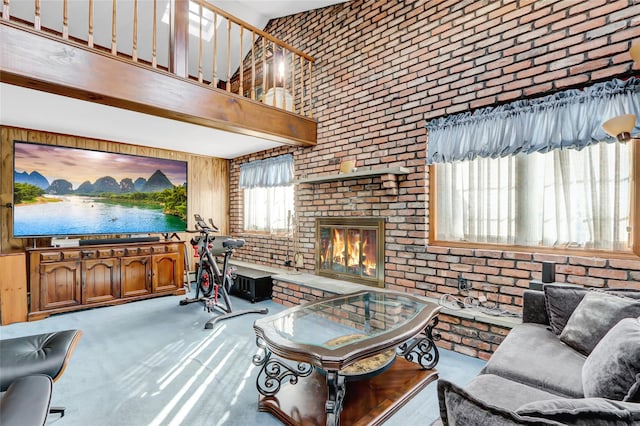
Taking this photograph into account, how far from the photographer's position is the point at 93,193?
4348 mm

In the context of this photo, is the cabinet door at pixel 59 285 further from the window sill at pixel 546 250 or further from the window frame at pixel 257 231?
the window sill at pixel 546 250

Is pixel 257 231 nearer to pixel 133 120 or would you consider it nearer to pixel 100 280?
pixel 100 280

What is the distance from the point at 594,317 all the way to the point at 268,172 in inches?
165

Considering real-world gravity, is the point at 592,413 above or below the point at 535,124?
below

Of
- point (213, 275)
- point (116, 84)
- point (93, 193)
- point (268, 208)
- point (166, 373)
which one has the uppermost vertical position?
point (116, 84)

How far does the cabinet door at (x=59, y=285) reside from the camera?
12.0 feet

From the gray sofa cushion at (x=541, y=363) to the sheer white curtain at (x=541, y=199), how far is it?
94 centimetres

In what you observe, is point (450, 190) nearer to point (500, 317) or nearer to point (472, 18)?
point (500, 317)

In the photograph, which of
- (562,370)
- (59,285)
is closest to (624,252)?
(562,370)

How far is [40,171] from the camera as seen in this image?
3955 mm

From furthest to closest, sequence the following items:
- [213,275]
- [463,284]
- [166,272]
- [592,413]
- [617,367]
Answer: [166,272] → [213,275] → [463,284] → [617,367] → [592,413]

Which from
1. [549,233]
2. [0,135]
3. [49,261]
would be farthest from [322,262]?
[0,135]

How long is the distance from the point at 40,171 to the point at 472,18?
205 inches

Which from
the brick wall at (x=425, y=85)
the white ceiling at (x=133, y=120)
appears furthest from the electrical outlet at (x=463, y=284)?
the white ceiling at (x=133, y=120)
